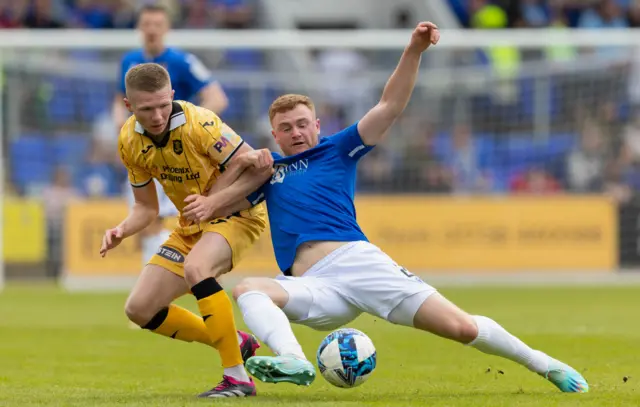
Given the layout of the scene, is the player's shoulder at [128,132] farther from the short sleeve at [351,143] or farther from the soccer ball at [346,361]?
the soccer ball at [346,361]

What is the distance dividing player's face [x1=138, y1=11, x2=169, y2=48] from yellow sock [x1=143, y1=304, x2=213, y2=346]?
3.85 meters

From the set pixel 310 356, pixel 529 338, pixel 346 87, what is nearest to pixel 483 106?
pixel 346 87

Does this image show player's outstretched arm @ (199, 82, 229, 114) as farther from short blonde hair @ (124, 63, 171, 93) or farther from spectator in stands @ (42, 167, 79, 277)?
spectator in stands @ (42, 167, 79, 277)

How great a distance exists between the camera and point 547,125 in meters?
18.7

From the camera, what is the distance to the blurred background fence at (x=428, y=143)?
17812 millimetres

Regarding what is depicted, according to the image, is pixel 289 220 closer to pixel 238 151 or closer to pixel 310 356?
pixel 238 151

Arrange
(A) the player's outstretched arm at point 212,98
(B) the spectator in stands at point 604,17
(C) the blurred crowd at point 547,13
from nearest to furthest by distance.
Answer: (A) the player's outstretched arm at point 212,98 < (B) the spectator in stands at point 604,17 < (C) the blurred crowd at point 547,13

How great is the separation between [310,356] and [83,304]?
6.35m

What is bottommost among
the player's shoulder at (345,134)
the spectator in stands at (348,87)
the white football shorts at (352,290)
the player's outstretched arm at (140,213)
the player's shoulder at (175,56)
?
the white football shorts at (352,290)

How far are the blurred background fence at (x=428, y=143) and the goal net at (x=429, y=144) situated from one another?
2 cm

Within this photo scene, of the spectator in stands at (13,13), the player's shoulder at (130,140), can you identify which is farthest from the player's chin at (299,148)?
the spectator in stands at (13,13)

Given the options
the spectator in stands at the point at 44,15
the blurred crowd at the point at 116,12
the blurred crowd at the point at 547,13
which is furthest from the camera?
the blurred crowd at the point at 547,13

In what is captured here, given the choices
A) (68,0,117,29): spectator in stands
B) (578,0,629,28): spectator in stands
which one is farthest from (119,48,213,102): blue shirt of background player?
(578,0,629,28): spectator in stands

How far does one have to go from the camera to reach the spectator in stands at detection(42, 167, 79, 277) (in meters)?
17.8
